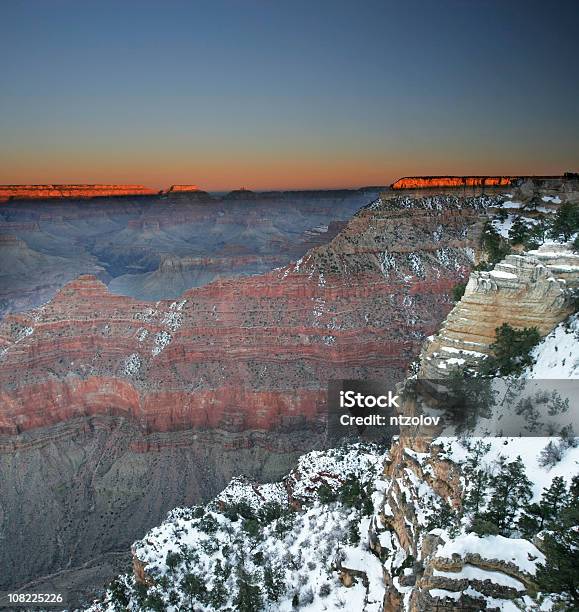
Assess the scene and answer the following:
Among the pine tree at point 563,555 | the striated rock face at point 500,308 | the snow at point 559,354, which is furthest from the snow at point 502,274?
the pine tree at point 563,555

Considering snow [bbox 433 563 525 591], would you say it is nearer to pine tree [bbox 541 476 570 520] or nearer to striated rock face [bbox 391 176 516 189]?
pine tree [bbox 541 476 570 520]

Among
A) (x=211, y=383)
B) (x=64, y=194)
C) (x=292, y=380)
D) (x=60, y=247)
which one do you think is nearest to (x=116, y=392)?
(x=211, y=383)

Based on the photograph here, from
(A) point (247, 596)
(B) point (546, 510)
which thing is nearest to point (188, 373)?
(A) point (247, 596)

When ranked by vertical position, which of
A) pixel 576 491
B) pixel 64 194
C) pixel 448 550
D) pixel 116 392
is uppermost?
pixel 64 194

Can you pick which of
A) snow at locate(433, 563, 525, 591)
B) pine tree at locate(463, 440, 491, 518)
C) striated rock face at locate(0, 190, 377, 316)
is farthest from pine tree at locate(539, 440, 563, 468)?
striated rock face at locate(0, 190, 377, 316)

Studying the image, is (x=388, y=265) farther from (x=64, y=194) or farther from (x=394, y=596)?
(x=64, y=194)

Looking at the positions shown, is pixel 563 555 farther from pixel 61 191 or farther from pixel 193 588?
pixel 61 191
